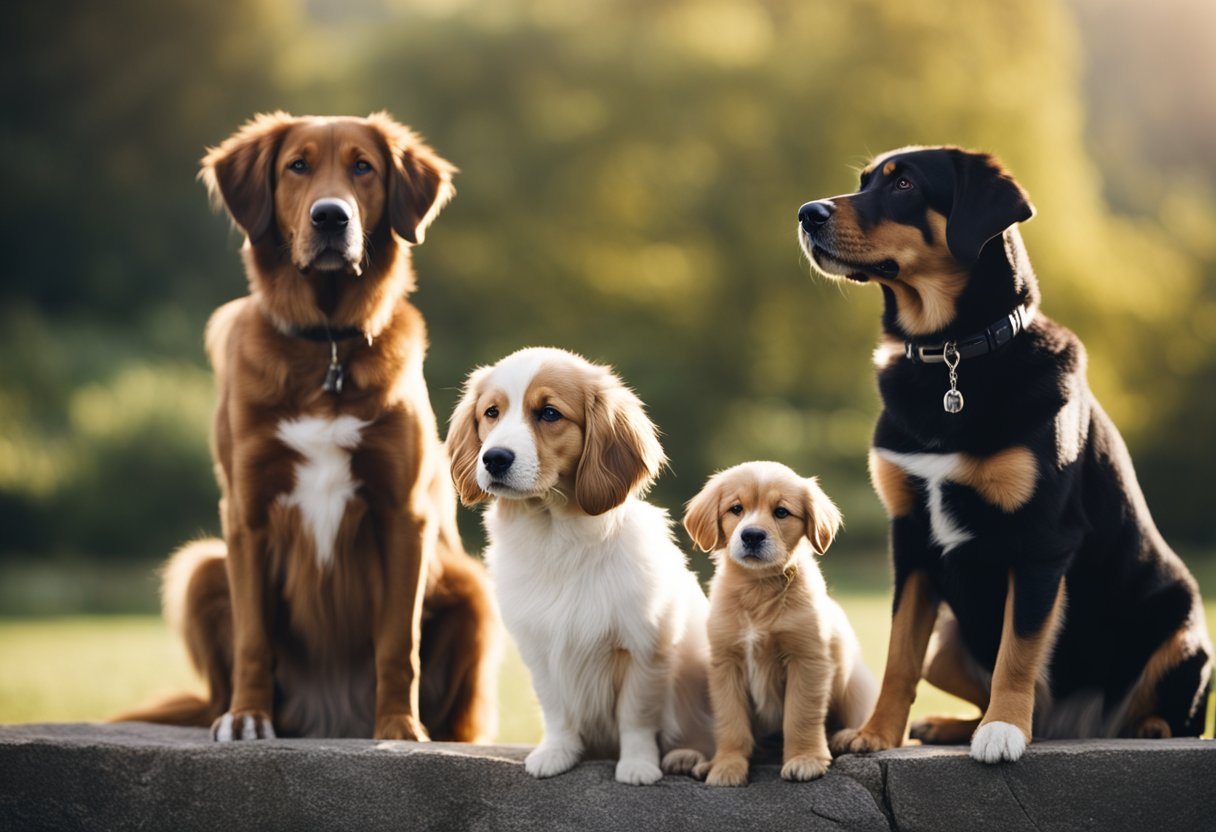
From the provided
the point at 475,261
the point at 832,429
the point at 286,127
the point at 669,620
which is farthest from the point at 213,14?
the point at 669,620

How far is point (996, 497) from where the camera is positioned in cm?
362

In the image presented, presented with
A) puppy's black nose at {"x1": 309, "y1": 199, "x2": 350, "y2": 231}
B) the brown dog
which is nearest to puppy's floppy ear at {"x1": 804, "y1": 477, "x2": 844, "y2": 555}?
the brown dog

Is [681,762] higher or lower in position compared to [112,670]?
higher

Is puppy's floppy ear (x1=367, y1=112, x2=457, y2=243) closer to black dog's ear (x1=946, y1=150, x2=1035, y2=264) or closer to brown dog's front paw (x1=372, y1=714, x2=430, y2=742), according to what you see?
brown dog's front paw (x1=372, y1=714, x2=430, y2=742)

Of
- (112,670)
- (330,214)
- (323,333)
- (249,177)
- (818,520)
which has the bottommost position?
(112,670)

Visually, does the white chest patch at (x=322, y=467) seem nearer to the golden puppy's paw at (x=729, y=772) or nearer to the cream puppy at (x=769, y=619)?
the cream puppy at (x=769, y=619)

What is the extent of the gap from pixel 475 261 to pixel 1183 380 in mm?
11223

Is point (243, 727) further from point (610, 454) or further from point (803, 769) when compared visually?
point (803, 769)

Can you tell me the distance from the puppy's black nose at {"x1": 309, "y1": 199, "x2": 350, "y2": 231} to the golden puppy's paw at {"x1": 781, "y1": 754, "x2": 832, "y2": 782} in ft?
7.06

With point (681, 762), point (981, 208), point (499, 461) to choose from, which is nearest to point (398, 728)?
point (681, 762)

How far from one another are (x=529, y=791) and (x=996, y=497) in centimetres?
159

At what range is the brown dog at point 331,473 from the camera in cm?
405

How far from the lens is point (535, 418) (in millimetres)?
3707

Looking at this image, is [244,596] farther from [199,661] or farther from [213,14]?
[213,14]
